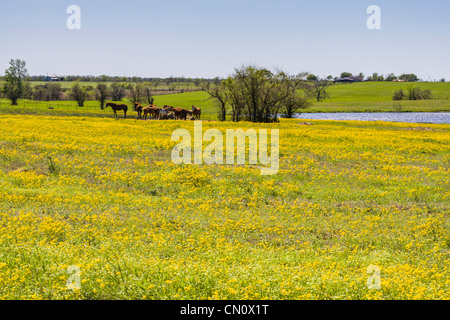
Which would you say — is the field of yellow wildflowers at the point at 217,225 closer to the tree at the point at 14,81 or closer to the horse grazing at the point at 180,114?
the horse grazing at the point at 180,114

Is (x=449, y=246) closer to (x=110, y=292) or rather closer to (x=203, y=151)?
(x=110, y=292)

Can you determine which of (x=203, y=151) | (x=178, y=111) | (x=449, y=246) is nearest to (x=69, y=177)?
(x=203, y=151)

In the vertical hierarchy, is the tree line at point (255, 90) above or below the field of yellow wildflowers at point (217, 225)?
above

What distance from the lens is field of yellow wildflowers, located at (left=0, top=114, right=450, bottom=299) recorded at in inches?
320

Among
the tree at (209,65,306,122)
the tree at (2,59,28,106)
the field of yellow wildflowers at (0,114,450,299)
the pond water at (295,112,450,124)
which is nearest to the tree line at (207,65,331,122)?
the tree at (209,65,306,122)
